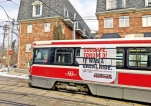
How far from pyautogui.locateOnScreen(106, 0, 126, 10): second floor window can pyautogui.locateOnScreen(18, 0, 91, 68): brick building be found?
5252mm

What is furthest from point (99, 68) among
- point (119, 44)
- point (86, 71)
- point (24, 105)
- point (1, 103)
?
point (1, 103)

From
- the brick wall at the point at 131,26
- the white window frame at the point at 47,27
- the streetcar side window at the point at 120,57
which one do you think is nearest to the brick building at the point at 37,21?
the white window frame at the point at 47,27

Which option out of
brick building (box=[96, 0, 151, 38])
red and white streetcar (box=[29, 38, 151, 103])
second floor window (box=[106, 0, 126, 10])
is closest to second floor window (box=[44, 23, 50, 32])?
brick building (box=[96, 0, 151, 38])

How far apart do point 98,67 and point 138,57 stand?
1.82 meters

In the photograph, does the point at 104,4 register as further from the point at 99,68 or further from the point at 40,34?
the point at 99,68

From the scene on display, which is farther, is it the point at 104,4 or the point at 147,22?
the point at 104,4

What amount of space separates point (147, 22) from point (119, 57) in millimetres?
14427

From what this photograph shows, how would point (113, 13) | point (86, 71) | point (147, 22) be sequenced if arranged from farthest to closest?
point (113, 13) < point (147, 22) < point (86, 71)

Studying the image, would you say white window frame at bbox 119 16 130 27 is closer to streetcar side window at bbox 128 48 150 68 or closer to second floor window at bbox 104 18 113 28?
second floor window at bbox 104 18 113 28

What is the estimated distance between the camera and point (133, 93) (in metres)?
6.34

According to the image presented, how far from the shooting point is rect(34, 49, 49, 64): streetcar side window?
27.9 ft

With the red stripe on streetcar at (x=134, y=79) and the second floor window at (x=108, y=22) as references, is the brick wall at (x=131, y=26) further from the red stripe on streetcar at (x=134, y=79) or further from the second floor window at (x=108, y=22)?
the red stripe on streetcar at (x=134, y=79)

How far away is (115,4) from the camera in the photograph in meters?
20.3

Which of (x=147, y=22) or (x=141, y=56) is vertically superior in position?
(x=147, y=22)
